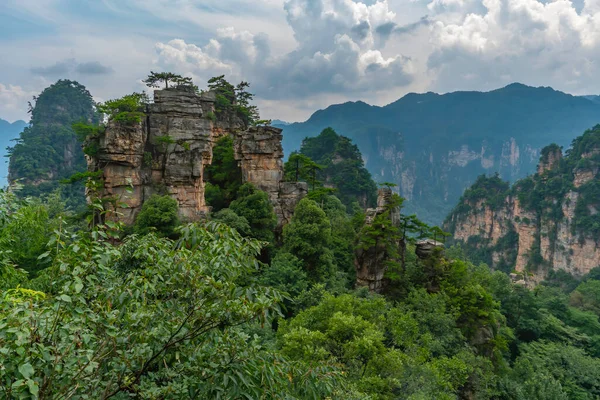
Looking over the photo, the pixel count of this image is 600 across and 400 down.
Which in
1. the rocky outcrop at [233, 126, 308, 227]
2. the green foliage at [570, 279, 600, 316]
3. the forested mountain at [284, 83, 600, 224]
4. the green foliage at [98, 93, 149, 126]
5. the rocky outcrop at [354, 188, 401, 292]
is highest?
the forested mountain at [284, 83, 600, 224]

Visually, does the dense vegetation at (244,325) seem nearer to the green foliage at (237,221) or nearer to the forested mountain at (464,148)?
the green foliage at (237,221)

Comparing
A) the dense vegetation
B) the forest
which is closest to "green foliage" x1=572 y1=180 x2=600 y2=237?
the forest

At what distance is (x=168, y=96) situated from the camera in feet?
77.2

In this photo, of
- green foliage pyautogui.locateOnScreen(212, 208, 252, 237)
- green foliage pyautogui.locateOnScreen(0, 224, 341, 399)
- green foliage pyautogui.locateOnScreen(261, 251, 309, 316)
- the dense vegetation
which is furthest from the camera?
green foliage pyautogui.locateOnScreen(212, 208, 252, 237)

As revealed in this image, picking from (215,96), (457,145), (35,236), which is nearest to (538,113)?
(457,145)

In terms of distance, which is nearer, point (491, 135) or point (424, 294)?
point (424, 294)

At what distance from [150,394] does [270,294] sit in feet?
4.00

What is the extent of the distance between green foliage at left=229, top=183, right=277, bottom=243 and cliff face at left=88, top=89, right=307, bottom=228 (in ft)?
7.75

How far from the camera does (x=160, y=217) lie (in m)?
18.8

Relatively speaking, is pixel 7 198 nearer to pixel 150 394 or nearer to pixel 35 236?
pixel 150 394

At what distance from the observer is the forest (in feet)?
8.16

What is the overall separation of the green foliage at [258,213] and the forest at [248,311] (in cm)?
12

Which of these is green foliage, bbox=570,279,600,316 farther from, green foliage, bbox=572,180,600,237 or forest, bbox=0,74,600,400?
green foliage, bbox=572,180,600,237

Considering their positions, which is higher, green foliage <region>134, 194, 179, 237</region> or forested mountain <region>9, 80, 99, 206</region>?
forested mountain <region>9, 80, 99, 206</region>
